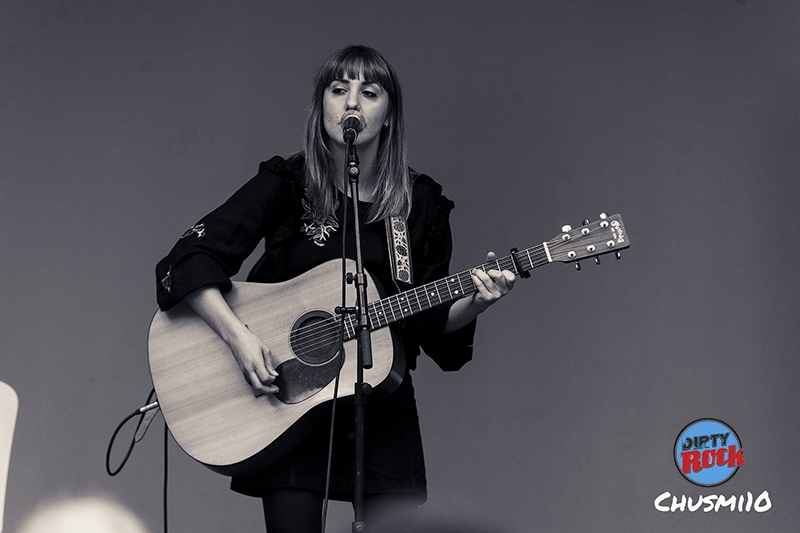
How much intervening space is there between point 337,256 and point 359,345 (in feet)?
1.40

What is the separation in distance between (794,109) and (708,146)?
337 millimetres

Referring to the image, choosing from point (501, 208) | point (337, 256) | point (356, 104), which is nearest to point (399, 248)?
point (337, 256)

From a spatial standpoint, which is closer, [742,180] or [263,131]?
[742,180]

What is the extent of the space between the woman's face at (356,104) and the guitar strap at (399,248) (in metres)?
0.25

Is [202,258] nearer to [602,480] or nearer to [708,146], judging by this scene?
[602,480]

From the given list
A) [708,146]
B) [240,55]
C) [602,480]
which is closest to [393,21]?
[240,55]

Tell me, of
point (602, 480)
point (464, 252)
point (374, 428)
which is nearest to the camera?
point (374, 428)

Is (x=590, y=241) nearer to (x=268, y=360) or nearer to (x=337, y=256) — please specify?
(x=337, y=256)

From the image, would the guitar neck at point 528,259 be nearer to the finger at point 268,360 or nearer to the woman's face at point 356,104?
the finger at point 268,360

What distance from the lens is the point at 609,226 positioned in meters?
2.19

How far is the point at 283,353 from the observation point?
2.20 metres

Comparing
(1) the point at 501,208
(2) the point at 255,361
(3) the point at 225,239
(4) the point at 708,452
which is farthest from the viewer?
(1) the point at 501,208

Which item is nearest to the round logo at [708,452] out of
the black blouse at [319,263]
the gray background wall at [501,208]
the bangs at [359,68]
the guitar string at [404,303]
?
the gray background wall at [501,208]

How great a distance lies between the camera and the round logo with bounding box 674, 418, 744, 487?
3.25 metres
